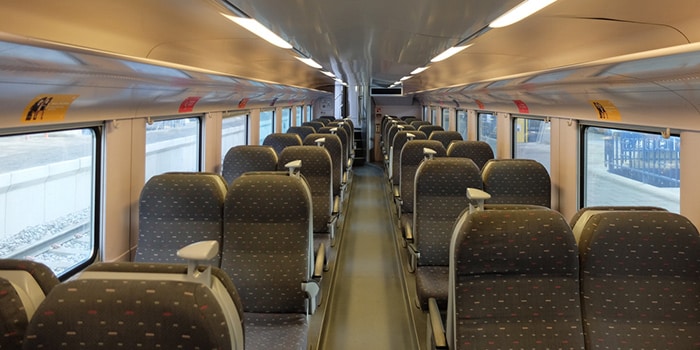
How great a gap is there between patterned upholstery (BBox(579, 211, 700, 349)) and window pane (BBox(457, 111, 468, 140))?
9.16 m

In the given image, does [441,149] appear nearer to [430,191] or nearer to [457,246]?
[430,191]

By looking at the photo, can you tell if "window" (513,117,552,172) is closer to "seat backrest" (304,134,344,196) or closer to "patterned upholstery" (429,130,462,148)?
"patterned upholstery" (429,130,462,148)

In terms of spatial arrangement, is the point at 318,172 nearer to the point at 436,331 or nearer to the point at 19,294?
the point at 436,331

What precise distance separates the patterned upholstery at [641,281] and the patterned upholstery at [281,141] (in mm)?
5650

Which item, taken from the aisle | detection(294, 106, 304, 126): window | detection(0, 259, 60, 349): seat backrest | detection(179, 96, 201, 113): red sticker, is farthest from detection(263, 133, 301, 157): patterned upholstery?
detection(294, 106, 304, 126): window

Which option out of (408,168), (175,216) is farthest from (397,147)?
(175,216)

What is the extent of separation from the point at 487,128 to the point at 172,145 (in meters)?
6.45

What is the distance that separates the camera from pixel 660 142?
12.0 ft

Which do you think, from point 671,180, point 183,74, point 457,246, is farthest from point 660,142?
point 183,74

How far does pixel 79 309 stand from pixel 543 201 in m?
3.98

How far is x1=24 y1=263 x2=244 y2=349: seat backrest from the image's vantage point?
1.29 m

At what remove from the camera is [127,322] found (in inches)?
51.1

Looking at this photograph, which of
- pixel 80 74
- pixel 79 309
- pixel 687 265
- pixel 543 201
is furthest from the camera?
pixel 543 201

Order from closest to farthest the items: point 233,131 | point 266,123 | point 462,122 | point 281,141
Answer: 1. point 281,141
2. point 233,131
3. point 266,123
4. point 462,122
